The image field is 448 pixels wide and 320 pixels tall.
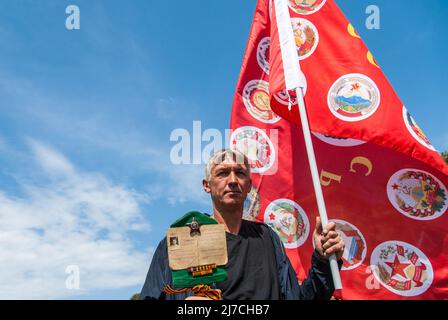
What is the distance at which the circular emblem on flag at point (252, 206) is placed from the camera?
4.23 m

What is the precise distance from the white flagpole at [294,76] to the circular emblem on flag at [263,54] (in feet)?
2.60

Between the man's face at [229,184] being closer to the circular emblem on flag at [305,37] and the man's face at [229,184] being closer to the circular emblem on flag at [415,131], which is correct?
the circular emblem on flag at [415,131]

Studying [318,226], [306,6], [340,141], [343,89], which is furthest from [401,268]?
[306,6]

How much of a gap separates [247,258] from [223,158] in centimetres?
89

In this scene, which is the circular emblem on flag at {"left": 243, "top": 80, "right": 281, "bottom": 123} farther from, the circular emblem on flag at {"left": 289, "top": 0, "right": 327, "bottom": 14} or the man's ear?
the man's ear

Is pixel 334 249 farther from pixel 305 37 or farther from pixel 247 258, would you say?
pixel 305 37

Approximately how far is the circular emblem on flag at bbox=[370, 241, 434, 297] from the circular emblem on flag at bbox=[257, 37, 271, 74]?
283 cm

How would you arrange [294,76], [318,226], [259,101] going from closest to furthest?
[318,226] < [294,76] < [259,101]

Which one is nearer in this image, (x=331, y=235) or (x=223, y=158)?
(x=331, y=235)

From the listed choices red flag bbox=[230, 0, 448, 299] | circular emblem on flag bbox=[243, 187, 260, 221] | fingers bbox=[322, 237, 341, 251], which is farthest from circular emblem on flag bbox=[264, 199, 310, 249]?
fingers bbox=[322, 237, 341, 251]

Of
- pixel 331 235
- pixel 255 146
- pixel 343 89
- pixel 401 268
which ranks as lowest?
pixel 401 268

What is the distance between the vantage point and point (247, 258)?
283 centimetres

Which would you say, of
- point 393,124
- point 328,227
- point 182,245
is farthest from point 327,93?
point 182,245
